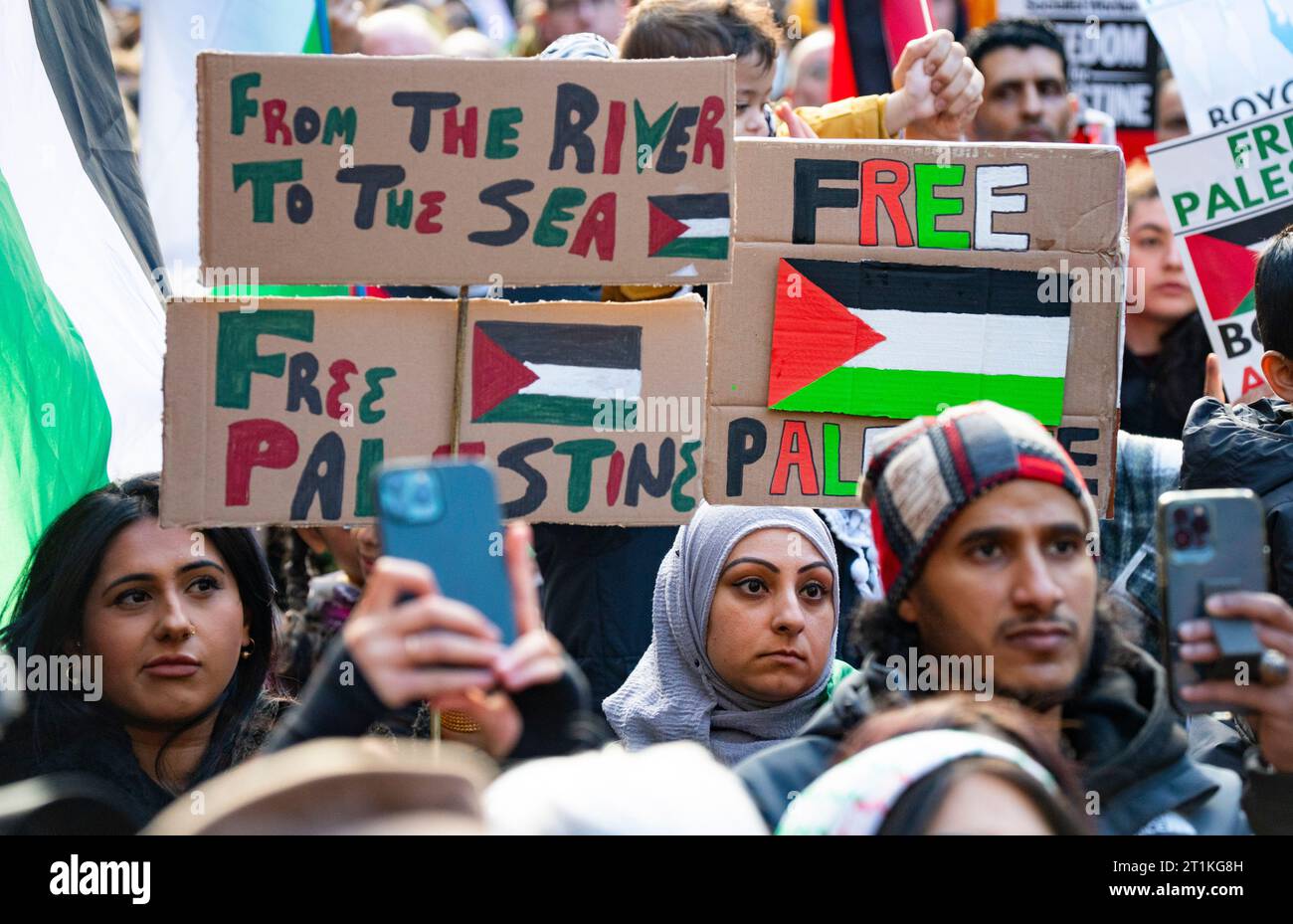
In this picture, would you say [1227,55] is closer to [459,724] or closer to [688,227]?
[688,227]

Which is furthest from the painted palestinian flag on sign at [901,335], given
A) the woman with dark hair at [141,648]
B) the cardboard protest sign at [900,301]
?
the woman with dark hair at [141,648]

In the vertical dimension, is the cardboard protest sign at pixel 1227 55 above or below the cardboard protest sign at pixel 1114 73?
below

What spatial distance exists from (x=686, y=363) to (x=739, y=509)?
69 centimetres

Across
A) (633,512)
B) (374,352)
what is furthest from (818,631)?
(374,352)

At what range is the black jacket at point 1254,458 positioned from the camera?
2977mm

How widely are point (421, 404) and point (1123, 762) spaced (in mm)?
1327

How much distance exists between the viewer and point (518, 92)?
2.85 m

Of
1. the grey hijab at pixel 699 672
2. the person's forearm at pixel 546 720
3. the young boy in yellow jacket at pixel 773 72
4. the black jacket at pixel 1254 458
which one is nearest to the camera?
the person's forearm at pixel 546 720

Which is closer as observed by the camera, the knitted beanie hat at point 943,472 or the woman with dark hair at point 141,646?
the knitted beanie hat at point 943,472

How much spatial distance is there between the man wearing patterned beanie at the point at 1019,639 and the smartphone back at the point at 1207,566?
21 cm

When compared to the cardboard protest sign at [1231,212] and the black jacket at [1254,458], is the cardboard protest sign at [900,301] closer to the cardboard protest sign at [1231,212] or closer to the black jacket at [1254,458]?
the black jacket at [1254,458]

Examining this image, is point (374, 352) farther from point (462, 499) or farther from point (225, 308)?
point (462, 499)

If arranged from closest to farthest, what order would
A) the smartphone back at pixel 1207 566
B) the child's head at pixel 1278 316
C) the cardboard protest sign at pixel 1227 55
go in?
1. the smartphone back at pixel 1207 566
2. the child's head at pixel 1278 316
3. the cardboard protest sign at pixel 1227 55

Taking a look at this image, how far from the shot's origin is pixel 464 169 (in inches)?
112
